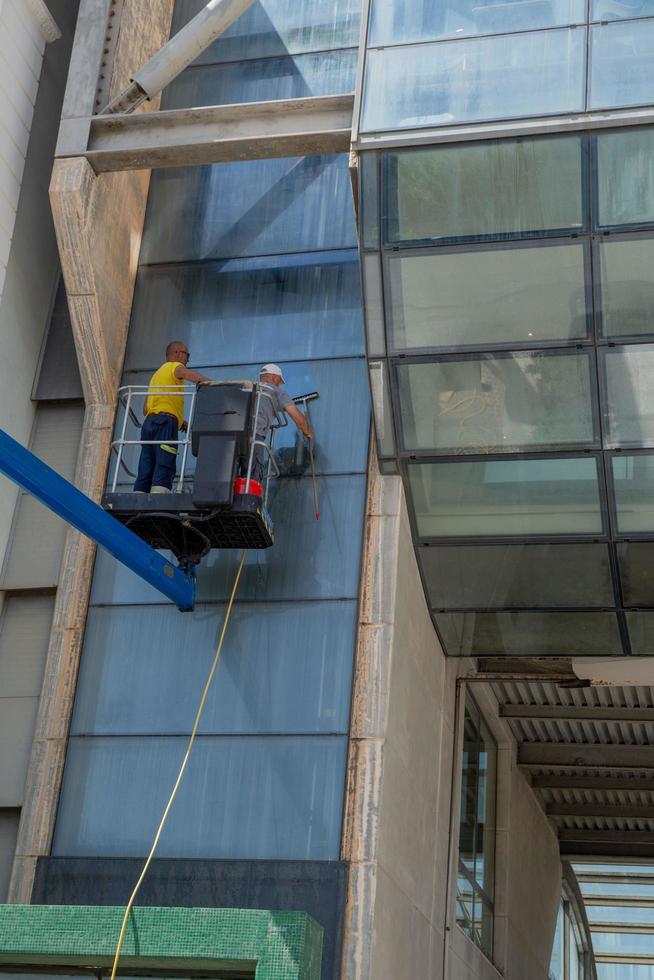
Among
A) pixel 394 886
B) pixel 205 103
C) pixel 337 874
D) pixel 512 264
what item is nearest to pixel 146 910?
pixel 337 874

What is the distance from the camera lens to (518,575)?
630 inches

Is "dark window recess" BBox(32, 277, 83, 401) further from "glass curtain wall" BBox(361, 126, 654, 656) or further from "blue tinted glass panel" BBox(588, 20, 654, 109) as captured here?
"blue tinted glass panel" BBox(588, 20, 654, 109)

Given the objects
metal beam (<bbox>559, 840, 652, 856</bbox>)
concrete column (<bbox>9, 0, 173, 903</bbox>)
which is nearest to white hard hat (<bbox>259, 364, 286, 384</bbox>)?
concrete column (<bbox>9, 0, 173, 903</bbox>)

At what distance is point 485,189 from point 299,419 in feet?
11.2

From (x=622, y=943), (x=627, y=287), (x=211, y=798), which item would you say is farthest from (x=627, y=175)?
(x=622, y=943)

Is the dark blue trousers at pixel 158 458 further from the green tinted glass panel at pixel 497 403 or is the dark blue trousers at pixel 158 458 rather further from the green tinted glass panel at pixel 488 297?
the green tinted glass panel at pixel 488 297

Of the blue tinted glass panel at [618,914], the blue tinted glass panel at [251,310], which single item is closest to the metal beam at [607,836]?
the blue tinted glass panel at [618,914]

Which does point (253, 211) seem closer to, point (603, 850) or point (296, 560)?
point (296, 560)

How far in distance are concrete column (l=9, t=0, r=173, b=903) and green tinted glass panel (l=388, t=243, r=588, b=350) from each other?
4.05 m

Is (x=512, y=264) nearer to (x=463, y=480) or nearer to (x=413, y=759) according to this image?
(x=463, y=480)

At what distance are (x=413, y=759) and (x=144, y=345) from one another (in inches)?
254

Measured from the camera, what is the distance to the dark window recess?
669 inches

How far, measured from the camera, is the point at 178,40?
16.3 metres

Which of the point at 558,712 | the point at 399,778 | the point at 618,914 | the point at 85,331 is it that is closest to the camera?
the point at 399,778
